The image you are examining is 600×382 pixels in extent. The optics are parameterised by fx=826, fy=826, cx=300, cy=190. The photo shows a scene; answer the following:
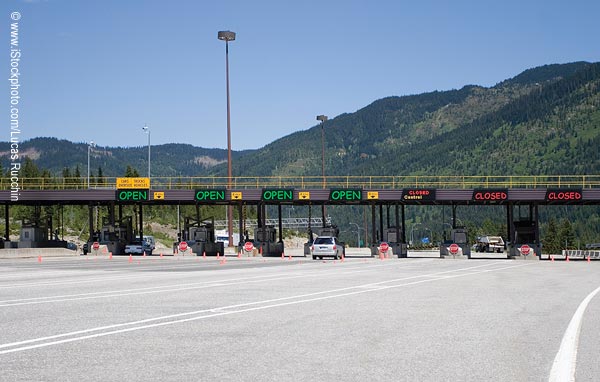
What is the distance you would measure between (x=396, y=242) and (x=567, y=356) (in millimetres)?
59755

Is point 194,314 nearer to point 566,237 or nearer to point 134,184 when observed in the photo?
point 134,184

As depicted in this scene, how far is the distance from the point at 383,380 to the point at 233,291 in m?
12.8

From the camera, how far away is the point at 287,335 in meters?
11.7

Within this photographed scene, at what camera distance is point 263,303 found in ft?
55.9

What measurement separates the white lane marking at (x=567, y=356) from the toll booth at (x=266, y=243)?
5389 centimetres

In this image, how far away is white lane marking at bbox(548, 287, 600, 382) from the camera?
8547 mm

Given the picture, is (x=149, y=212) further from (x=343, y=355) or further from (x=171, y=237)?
(x=343, y=355)

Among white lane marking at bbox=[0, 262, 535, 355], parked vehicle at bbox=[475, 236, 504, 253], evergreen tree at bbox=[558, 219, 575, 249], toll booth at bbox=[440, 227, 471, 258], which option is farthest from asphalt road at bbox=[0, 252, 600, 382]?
evergreen tree at bbox=[558, 219, 575, 249]

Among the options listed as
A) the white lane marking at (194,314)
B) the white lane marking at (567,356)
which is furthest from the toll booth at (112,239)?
the white lane marking at (567,356)

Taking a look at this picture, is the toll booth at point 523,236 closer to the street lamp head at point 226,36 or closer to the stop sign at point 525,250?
the stop sign at point 525,250

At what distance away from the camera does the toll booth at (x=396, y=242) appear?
2712 inches

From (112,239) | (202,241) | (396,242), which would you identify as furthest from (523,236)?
(112,239)

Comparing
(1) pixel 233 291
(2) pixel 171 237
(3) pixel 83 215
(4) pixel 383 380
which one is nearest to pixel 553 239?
(2) pixel 171 237

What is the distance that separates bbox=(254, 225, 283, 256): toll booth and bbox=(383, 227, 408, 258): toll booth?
364 inches
